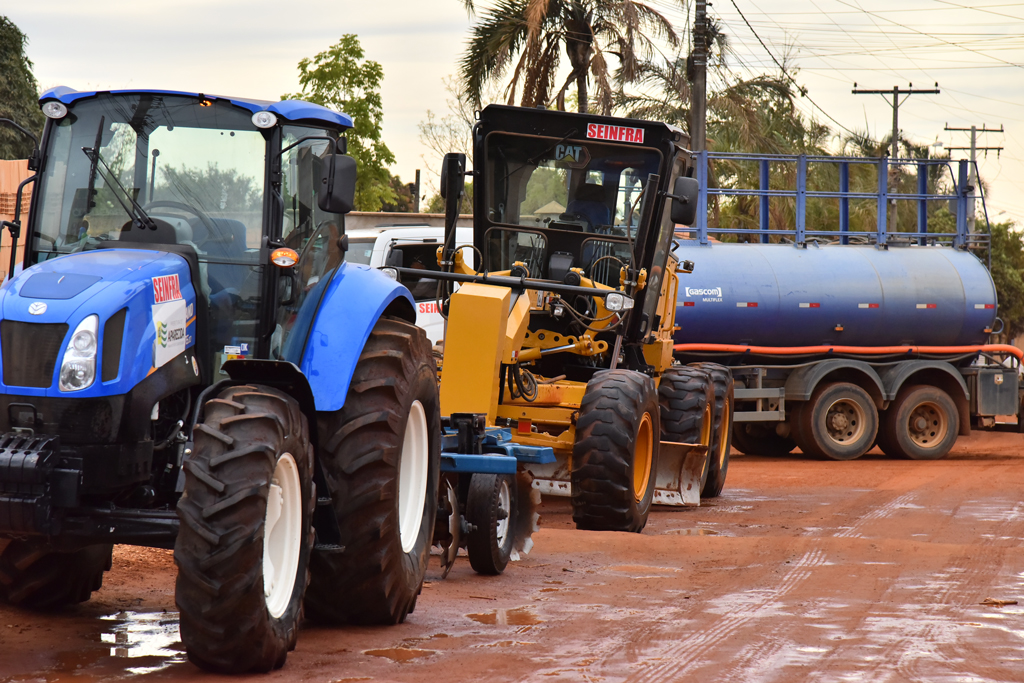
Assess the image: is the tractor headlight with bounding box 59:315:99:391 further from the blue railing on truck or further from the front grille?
the blue railing on truck

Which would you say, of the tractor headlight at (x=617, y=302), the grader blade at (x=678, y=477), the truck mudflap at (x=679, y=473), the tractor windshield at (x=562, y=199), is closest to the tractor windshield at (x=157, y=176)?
the tractor headlight at (x=617, y=302)

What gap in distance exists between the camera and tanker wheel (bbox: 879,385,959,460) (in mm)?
17953

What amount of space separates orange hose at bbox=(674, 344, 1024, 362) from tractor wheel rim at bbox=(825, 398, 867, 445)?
0.79 meters

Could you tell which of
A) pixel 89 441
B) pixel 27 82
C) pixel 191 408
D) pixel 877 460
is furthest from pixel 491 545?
pixel 27 82

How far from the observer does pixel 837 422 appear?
1775 centimetres

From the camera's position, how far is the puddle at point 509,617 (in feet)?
21.9

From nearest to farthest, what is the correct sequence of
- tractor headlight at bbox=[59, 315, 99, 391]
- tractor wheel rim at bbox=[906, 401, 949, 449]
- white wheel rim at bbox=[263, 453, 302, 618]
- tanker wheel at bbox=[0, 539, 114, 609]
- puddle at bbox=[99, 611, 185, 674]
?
tractor headlight at bbox=[59, 315, 99, 391], white wheel rim at bbox=[263, 453, 302, 618], puddle at bbox=[99, 611, 185, 674], tanker wheel at bbox=[0, 539, 114, 609], tractor wheel rim at bbox=[906, 401, 949, 449]

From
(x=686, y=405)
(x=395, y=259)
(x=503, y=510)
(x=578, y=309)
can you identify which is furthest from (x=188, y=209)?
(x=686, y=405)

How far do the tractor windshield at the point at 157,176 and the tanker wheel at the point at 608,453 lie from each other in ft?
14.0

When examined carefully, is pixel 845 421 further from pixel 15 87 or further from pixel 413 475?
pixel 15 87

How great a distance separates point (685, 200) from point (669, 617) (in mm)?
4150

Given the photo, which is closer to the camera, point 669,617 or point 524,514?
point 669,617

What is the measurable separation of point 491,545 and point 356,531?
2107 mm

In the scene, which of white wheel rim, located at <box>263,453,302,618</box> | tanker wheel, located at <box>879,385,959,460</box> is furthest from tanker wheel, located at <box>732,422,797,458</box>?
white wheel rim, located at <box>263,453,302,618</box>
